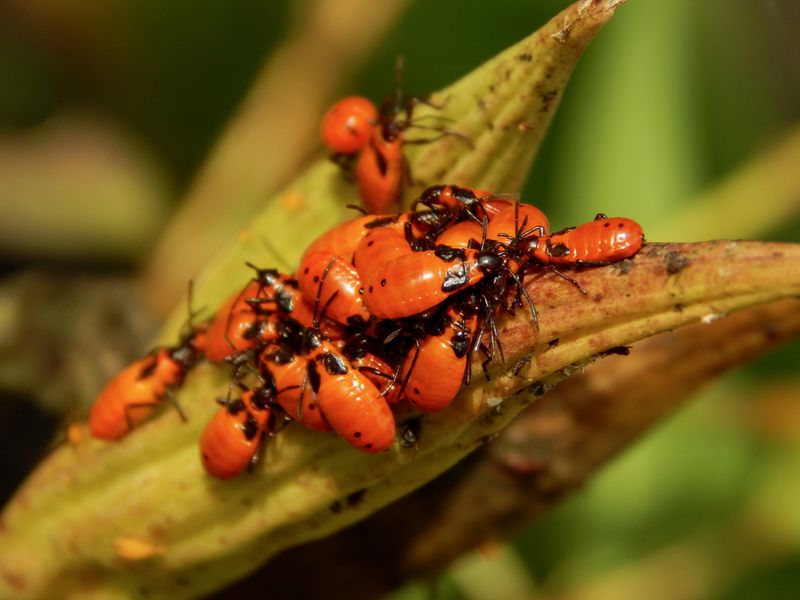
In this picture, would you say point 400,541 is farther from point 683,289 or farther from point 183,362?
point 683,289

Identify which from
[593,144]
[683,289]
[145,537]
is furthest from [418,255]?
[593,144]

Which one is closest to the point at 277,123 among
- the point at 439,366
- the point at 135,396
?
the point at 135,396

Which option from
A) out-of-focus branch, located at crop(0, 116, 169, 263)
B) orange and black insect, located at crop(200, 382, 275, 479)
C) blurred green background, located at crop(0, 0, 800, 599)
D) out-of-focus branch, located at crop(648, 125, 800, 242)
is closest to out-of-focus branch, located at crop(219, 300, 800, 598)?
orange and black insect, located at crop(200, 382, 275, 479)

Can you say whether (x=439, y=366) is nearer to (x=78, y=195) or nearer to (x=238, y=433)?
(x=238, y=433)

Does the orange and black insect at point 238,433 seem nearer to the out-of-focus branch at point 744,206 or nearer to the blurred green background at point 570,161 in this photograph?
the blurred green background at point 570,161

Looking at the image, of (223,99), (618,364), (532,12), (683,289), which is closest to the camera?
(683,289)

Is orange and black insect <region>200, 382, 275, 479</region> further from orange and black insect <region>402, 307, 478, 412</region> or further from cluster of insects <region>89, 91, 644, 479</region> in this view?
orange and black insect <region>402, 307, 478, 412</region>

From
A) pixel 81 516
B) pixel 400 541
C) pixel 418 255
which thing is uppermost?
pixel 418 255
